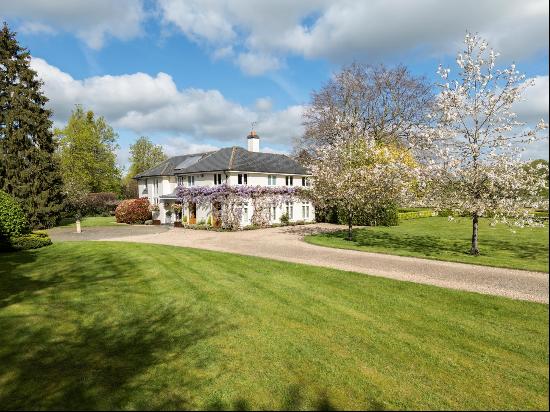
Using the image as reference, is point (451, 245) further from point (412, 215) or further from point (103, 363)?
point (412, 215)

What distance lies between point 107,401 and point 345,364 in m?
3.94

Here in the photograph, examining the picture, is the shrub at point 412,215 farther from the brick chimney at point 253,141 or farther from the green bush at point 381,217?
the brick chimney at point 253,141

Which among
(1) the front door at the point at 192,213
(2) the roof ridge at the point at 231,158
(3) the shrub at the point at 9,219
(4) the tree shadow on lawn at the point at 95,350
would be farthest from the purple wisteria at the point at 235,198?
(4) the tree shadow on lawn at the point at 95,350

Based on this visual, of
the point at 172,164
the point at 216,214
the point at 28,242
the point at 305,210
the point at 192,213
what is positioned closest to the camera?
the point at 28,242

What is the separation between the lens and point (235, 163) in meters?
34.0

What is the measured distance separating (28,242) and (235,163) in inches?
731

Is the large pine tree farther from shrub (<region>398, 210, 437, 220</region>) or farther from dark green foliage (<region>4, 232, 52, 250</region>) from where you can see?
shrub (<region>398, 210, 437, 220</region>)

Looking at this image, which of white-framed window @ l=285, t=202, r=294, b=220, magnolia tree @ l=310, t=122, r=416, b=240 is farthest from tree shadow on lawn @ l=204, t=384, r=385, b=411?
white-framed window @ l=285, t=202, r=294, b=220

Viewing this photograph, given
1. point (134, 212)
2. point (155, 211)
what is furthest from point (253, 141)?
point (134, 212)

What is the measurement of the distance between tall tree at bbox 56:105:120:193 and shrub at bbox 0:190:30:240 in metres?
32.1

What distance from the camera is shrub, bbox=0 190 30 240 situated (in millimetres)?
18734

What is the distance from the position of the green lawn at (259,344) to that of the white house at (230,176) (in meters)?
21.0

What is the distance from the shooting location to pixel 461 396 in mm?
5488

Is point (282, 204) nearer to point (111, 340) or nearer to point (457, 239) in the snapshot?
point (457, 239)
